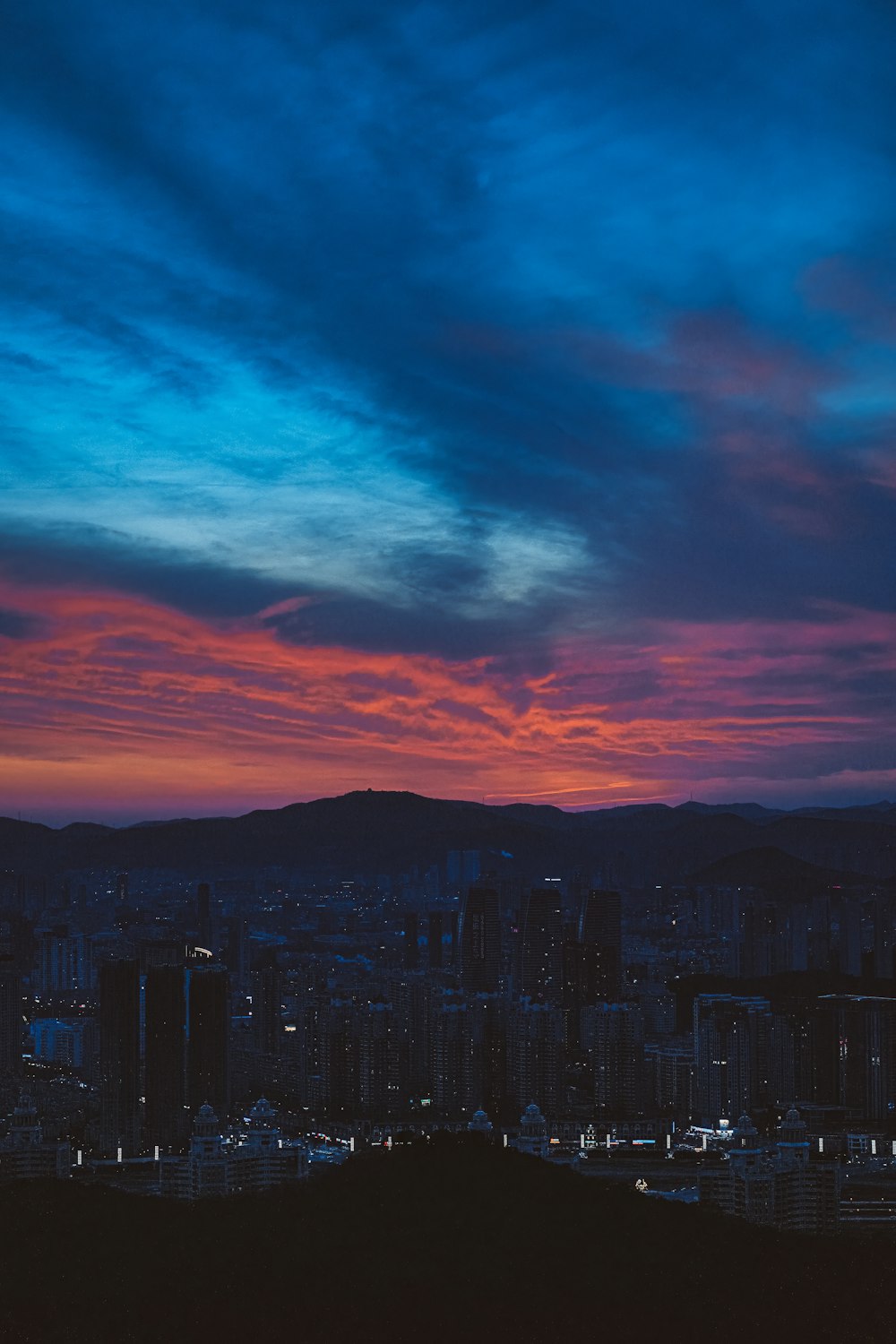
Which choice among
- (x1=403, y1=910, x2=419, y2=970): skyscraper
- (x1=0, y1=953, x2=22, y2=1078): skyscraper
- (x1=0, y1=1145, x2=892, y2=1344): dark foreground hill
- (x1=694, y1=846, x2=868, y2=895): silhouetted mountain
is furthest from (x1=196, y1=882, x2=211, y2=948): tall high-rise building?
(x1=0, y1=1145, x2=892, y2=1344): dark foreground hill

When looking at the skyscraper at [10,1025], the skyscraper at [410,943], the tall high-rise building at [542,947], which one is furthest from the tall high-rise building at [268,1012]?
the skyscraper at [410,943]

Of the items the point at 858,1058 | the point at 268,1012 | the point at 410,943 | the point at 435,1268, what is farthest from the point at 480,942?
the point at 435,1268

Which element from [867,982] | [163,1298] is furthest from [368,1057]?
[163,1298]

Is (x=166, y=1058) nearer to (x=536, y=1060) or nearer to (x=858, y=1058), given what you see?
(x=536, y=1060)

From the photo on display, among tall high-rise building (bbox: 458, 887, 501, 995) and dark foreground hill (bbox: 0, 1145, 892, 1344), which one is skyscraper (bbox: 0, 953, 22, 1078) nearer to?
tall high-rise building (bbox: 458, 887, 501, 995)

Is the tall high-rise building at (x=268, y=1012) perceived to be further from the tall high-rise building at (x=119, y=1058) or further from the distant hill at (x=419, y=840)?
the distant hill at (x=419, y=840)

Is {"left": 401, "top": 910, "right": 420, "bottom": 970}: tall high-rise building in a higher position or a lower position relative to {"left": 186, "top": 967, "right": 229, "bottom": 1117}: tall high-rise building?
higher

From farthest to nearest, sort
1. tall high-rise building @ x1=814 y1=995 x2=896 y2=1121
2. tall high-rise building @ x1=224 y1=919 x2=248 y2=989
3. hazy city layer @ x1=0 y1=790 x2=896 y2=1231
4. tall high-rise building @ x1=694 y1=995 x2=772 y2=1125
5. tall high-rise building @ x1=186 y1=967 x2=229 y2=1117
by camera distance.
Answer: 1. tall high-rise building @ x1=224 y1=919 x2=248 y2=989
2. tall high-rise building @ x1=694 y1=995 x2=772 y2=1125
3. tall high-rise building @ x1=814 y1=995 x2=896 y2=1121
4. tall high-rise building @ x1=186 y1=967 x2=229 y2=1117
5. hazy city layer @ x1=0 y1=790 x2=896 y2=1231
